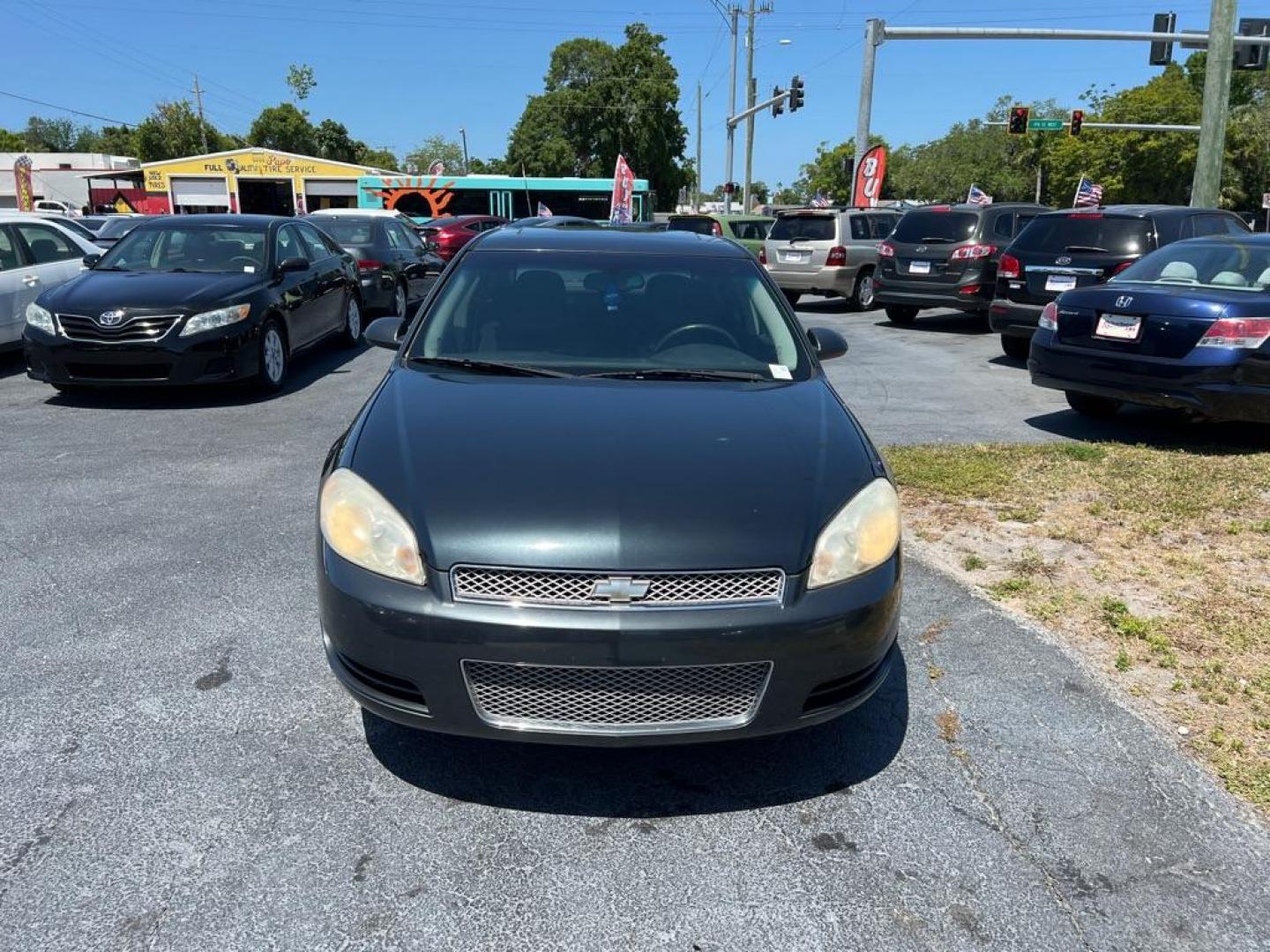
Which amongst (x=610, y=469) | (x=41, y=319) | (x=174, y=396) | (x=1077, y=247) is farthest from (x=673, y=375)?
(x=1077, y=247)

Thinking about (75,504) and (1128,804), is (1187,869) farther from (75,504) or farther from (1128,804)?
(75,504)

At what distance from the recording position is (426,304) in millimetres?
4289

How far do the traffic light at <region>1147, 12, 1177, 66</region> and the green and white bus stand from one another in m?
20.2

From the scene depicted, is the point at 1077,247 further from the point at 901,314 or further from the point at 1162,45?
the point at 1162,45

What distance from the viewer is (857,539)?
2.87 meters

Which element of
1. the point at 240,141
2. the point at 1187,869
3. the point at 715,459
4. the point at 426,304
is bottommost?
the point at 1187,869

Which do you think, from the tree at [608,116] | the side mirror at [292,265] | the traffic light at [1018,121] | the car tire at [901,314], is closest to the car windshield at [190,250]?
the side mirror at [292,265]

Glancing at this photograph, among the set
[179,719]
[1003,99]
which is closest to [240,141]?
[1003,99]

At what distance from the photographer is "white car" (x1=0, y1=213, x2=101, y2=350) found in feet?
32.8

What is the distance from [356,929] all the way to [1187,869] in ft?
7.00

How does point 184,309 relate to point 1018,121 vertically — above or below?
below

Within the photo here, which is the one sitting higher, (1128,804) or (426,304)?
(426,304)

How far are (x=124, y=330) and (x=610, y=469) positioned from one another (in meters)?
6.52

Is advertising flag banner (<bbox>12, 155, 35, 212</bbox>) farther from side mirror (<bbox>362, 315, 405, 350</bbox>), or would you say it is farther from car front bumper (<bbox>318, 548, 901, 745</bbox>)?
car front bumper (<bbox>318, 548, 901, 745</bbox>)
